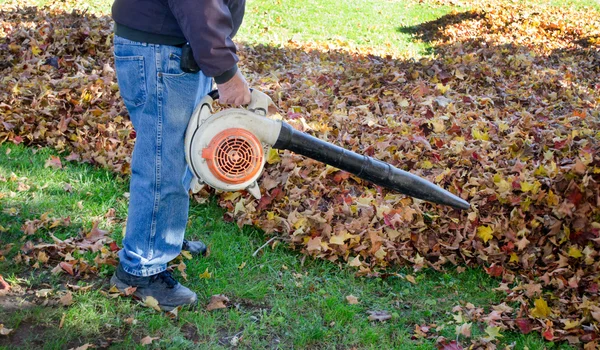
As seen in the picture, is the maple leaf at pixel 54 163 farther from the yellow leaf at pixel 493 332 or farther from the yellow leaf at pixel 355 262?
the yellow leaf at pixel 493 332

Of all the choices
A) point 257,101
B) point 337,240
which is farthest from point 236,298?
point 257,101

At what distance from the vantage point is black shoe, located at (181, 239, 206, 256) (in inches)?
133

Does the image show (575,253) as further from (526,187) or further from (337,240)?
(337,240)

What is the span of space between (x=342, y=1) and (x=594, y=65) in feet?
22.6

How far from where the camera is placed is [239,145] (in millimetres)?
2650

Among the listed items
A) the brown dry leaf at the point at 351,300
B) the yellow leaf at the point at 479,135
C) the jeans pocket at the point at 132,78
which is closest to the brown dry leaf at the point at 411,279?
the brown dry leaf at the point at 351,300

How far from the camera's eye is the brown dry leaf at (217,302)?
2973mm

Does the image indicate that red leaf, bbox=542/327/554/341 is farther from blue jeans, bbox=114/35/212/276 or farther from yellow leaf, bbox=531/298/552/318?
blue jeans, bbox=114/35/212/276

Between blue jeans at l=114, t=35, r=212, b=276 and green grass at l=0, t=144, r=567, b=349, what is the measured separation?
0.31 meters

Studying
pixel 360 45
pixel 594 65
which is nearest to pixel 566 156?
pixel 594 65

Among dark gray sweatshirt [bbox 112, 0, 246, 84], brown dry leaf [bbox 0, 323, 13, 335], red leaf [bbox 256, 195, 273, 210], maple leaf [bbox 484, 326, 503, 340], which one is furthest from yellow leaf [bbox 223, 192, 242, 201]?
maple leaf [bbox 484, 326, 503, 340]

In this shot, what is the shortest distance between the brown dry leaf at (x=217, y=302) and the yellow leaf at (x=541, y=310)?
160 centimetres

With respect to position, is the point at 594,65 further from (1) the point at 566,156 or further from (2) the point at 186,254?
(2) the point at 186,254

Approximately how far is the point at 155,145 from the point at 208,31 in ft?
2.04
